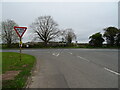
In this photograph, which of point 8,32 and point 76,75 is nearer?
point 76,75

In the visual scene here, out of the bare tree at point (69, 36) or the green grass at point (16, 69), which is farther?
the bare tree at point (69, 36)

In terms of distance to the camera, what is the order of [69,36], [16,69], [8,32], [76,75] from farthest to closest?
1. [69,36]
2. [8,32]
3. [16,69]
4. [76,75]

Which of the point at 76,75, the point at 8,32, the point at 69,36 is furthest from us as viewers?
the point at 69,36

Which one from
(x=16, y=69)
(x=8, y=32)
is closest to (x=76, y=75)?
(x=16, y=69)

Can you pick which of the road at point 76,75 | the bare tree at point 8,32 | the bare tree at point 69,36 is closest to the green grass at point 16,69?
the road at point 76,75

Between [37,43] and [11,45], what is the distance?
1091 cm

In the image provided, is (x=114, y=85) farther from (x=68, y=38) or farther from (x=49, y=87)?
(x=68, y=38)

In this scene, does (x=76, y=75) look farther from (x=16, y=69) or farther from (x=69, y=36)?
(x=69, y=36)

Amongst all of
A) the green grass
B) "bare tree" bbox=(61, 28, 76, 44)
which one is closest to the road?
the green grass

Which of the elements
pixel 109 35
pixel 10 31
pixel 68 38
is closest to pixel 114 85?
pixel 10 31

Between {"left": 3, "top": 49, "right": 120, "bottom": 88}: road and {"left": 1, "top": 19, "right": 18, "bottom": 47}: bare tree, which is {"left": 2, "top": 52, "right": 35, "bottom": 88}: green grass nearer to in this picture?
{"left": 3, "top": 49, "right": 120, "bottom": 88}: road

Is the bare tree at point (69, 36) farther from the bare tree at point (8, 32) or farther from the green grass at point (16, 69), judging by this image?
the green grass at point (16, 69)

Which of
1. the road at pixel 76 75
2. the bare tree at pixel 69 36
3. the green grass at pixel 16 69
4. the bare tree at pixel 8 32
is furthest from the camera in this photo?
the bare tree at pixel 69 36

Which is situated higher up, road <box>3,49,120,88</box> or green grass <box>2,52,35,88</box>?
green grass <box>2,52,35,88</box>
